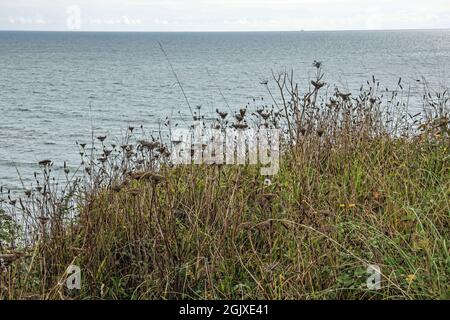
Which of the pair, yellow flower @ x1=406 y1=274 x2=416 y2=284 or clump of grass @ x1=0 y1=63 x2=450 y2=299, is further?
clump of grass @ x1=0 y1=63 x2=450 y2=299

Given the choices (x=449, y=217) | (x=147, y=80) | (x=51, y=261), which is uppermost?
(x=449, y=217)

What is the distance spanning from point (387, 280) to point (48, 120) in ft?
71.2

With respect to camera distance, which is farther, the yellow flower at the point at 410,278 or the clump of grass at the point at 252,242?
the clump of grass at the point at 252,242

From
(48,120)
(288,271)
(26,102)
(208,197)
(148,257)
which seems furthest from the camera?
(26,102)

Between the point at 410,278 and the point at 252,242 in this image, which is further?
the point at 252,242

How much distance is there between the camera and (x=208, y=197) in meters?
4.25

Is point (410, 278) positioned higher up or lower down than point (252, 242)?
higher up

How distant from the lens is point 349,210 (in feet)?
14.5

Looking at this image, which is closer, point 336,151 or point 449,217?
point 449,217
